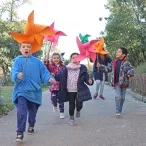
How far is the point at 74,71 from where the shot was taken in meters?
8.19

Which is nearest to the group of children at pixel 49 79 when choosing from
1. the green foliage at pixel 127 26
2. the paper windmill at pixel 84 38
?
the paper windmill at pixel 84 38

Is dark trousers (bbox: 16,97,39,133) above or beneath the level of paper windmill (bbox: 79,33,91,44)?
beneath

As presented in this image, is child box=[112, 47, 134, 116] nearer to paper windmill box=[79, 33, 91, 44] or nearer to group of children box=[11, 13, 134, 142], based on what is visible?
group of children box=[11, 13, 134, 142]

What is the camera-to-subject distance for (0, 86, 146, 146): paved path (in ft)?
20.8

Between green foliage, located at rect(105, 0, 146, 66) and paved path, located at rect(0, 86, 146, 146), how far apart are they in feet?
61.2

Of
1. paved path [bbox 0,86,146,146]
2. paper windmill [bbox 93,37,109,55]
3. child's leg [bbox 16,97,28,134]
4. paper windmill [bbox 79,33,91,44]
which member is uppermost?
paper windmill [bbox 79,33,91,44]

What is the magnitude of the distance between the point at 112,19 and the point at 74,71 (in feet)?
74.4

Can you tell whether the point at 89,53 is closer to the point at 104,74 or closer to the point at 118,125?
the point at 118,125

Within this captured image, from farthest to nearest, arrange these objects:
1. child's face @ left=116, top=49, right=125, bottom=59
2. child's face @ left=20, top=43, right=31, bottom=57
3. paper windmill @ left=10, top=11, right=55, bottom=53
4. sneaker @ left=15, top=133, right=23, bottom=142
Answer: child's face @ left=116, top=49, right=125, bottom=59, child's face @ left=20, top=43, right=31, bottom=57, paper windmill @ left=10, top=11, right=55, bottom=53, sneaker @ left=15, top=133, right=23, bottom=142

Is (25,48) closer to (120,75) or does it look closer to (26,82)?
(26,82)

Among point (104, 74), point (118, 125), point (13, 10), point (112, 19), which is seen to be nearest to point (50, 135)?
point (118, 125)

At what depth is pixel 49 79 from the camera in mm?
6715

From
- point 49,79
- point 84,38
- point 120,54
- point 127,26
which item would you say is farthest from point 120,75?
point 127,26

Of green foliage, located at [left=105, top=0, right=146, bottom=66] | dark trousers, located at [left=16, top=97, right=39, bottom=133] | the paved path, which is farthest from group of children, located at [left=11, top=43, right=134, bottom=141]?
green foliage, located at [left=105, top=0, right=146, bottom=66]
